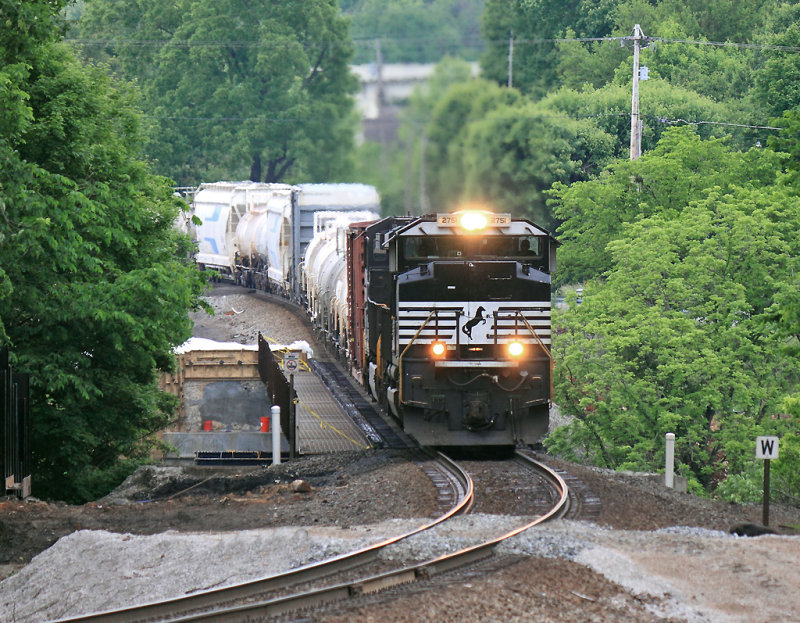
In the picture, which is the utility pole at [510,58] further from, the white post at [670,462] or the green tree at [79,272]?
the white post at [670,462]

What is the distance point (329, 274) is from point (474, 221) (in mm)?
16151

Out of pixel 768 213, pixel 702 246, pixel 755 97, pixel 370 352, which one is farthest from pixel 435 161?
pixel 755 97

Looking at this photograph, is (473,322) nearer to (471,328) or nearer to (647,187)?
(471,328)

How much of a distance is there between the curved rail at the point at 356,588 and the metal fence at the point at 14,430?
7067 millimetres

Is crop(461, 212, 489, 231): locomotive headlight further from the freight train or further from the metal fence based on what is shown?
the metal fence

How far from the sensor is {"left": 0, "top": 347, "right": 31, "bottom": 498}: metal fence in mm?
16125

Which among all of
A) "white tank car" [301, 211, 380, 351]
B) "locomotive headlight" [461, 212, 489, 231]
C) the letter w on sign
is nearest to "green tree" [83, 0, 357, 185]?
"white tank car" [301, 211, 380, 351]

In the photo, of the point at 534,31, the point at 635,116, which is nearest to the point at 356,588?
the point at 635,116

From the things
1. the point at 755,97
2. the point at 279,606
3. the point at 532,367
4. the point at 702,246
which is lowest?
the point at 279,606

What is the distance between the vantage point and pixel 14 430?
1688 cm

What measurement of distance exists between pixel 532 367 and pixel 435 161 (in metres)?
3.65

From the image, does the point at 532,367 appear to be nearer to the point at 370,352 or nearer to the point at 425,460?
the point at 425,460

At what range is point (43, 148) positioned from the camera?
2189 cm

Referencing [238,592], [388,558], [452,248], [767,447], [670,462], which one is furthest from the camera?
[670,462]
